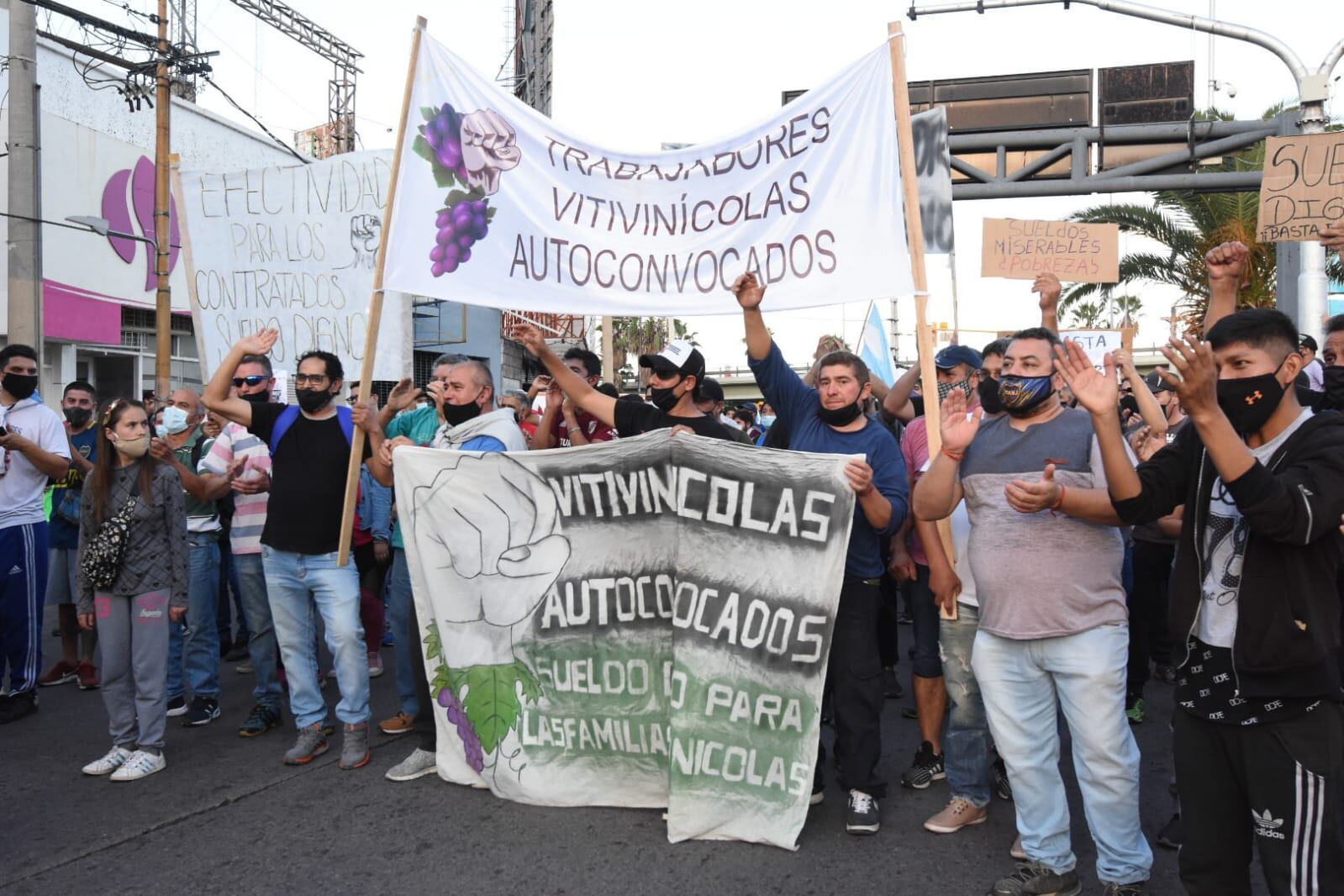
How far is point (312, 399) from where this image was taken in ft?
16.8

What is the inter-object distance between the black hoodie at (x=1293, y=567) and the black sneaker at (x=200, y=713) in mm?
5086

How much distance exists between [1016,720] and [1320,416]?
1.40m

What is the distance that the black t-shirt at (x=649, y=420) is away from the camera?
457cm

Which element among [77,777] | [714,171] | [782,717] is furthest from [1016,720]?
[77,777]

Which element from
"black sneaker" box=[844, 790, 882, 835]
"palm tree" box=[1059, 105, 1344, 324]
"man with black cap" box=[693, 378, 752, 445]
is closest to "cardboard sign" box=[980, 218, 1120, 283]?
"man with black cap" box=[693, 378, 752, 445]

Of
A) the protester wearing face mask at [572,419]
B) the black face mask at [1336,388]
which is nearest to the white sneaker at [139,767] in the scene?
the protester wearing face mask at [572,419]

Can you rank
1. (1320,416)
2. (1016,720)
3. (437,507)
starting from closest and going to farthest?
(1320,416) < (1016,720) < (437,507)

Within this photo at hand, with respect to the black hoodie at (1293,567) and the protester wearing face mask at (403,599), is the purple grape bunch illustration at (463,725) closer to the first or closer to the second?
the protester wearing face mask at (403,599)

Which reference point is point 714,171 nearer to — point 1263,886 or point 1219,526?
point 1219,526

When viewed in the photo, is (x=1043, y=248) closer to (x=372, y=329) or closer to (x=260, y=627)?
(x=372, y=329)

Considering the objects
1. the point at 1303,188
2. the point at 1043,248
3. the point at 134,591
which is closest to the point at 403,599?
the point at 134,591

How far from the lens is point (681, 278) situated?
4.86 meters

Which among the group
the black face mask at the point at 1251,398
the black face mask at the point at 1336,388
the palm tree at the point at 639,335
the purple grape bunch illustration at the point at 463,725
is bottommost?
the purple grape bunch illustration at the point at 463,725

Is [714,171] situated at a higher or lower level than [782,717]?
higher
